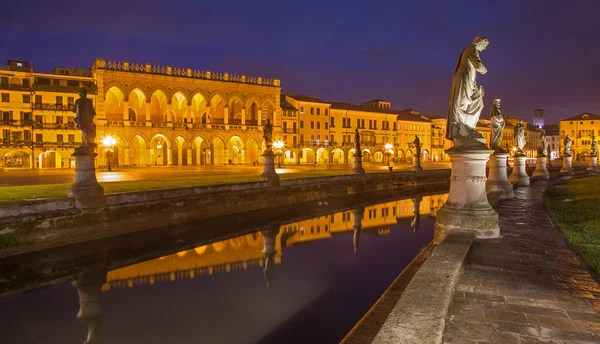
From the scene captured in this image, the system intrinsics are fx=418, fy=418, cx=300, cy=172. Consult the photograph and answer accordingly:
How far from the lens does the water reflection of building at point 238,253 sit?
11.8 metres

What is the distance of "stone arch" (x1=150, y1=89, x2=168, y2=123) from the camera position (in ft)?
184

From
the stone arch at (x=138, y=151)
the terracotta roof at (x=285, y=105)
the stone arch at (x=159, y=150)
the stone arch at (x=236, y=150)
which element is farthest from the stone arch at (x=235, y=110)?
the stone arch at (x=138, y=151)

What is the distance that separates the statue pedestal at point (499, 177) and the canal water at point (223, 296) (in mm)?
3274

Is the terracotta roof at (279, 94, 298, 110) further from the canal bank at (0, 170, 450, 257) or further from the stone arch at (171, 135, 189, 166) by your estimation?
the canal bank at (0, 170, 450, 257)

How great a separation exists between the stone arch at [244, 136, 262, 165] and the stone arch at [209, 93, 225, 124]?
4.96m

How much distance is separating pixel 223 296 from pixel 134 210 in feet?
25.3

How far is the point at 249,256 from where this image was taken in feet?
46.2

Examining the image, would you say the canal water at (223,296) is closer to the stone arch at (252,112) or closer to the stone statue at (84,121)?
the stone statue at (84,121)

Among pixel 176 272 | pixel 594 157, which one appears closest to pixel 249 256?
pixel 176 272

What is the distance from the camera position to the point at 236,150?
60.5 metres

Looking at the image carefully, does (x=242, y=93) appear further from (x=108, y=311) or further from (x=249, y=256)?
(x=108, y=311)

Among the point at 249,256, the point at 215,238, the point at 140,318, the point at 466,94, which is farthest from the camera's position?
the point at 215,238

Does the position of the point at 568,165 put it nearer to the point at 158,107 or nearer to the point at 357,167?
the point at 357,167

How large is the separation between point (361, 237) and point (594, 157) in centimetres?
3126
